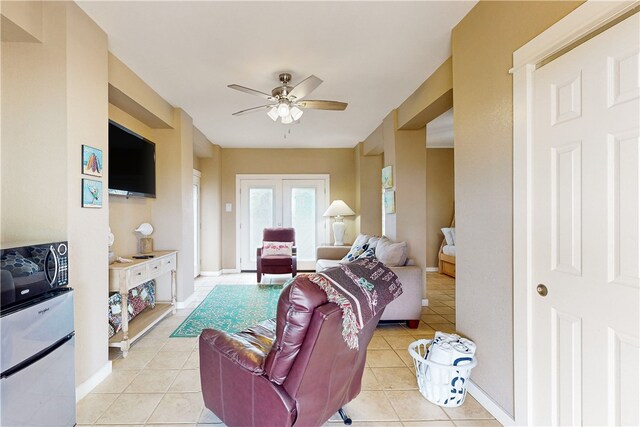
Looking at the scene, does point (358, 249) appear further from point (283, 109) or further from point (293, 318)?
point (293, 318)

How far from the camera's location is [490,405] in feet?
5.95

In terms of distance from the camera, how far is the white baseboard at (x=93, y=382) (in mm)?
1946

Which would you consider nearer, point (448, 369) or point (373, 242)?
point (448, 369)

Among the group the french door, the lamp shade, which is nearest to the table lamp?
the lamp shade

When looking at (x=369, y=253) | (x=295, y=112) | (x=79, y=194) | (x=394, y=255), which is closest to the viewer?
(x=79, y=194)

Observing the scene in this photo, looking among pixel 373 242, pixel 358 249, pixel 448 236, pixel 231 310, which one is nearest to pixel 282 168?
pixel 358 249

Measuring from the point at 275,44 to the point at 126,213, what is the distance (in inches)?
95.5

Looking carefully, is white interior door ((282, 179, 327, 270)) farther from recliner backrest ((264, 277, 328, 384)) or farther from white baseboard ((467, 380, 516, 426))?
recliner backrest ((264, 277, 328, 384))

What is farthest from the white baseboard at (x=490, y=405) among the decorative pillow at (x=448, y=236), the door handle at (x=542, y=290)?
the decorative pillow at (x=448, y=236)

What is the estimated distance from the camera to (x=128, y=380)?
2.18 metres

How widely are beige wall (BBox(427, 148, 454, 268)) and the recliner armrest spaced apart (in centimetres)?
524

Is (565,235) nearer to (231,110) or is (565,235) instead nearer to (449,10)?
(449,10)

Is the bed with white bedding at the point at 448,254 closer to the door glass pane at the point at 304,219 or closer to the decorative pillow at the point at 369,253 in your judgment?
the decorative pillow at the point at 369,253

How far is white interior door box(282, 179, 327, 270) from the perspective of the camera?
623 centimetres
